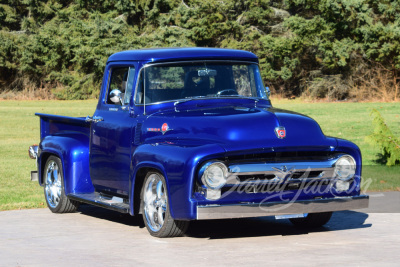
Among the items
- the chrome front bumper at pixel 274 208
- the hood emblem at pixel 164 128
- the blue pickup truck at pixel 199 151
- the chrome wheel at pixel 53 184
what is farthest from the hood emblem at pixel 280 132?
the chrome wheel at pixel 53 184

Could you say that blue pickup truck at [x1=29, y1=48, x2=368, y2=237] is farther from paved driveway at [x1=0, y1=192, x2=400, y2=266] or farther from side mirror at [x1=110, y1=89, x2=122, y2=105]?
paved driveway at [x1=0, y1=192, x2=400, y2=266]

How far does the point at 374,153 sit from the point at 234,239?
1181cm

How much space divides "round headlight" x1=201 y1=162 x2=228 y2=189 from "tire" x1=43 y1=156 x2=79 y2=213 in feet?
10.8

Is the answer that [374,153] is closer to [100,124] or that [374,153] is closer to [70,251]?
[100,124]

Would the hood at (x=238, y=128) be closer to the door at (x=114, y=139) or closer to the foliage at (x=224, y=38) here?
the door at (x=114, y=139)

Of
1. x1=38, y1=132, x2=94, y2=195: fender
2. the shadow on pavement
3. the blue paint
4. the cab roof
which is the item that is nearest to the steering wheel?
the blue paint

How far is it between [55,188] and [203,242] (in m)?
3.30

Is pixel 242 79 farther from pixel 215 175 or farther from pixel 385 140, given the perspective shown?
pixel 385 140

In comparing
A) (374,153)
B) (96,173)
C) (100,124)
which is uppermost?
(100,124)

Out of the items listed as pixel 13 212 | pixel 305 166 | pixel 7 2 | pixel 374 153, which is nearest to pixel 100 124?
pixel 13 212

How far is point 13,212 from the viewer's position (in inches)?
427

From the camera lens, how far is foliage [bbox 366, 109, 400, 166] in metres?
16.1

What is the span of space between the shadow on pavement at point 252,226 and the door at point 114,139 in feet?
2.14

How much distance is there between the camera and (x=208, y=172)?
786 cm
